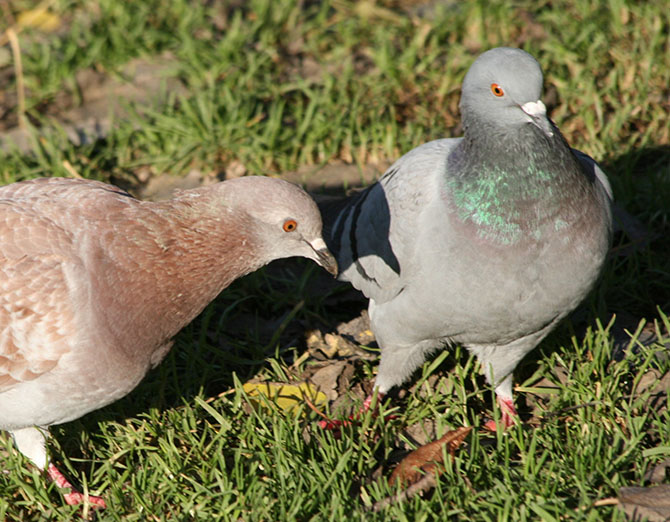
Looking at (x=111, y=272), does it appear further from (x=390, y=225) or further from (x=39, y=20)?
(x=39, y=20)

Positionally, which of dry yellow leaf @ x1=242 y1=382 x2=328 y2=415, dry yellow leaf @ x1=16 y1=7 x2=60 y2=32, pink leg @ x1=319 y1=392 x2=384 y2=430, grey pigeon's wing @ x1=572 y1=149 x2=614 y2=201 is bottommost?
dry yellow leaf @ x1=242 y1=382 x2=328 y2=415

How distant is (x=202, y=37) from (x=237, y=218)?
12.1 ft

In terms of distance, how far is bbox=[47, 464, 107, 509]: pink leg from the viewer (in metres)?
3.52

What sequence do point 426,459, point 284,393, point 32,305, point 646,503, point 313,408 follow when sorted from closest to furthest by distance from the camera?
point 646,503
point 32,305
point 426,459
point 313,408
point 284,393

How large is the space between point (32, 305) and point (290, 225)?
1.07m

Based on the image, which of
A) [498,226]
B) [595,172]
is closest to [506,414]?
[498,226]

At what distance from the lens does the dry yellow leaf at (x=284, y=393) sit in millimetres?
4016

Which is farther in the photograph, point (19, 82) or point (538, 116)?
point (19, 82)

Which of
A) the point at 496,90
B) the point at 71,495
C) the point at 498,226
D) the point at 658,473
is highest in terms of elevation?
the point at 496,90

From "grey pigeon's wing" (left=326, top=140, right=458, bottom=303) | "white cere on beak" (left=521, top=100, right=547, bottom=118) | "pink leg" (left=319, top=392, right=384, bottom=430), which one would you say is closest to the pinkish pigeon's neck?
"grey pigeon's wing" (left=326, top=140, right=458, bottom=303)

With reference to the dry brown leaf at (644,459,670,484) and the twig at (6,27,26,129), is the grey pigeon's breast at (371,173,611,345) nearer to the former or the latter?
the dry brown leaf at (644,459,670,484)

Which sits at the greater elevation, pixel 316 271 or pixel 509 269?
pixel 509 269

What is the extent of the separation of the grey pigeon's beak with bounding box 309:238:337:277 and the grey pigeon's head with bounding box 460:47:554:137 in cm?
82

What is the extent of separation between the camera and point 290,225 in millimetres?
3328
